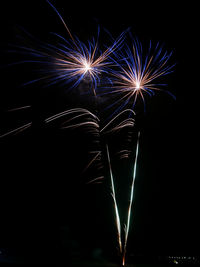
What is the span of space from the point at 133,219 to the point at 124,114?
30.1 feet

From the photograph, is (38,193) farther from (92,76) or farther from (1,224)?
(92,76)

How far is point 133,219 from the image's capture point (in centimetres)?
1408

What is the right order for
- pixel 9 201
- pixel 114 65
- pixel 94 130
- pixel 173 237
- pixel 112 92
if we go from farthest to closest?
pixel 173 237 → pixel 9 201 → pixel 94 130 → pixel 112 92 → pixel 114 65

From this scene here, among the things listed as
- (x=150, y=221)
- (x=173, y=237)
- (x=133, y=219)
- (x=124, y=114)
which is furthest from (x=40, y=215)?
(x=124, y=114)

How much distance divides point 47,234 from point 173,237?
26.9 ft

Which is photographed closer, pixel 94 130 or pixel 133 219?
pixel 94 130

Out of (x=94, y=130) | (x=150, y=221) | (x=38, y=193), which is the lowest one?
(x=150, y=221)

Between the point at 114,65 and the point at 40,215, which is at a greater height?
the point at 114,65

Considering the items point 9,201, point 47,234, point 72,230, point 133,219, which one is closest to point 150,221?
point 133,219

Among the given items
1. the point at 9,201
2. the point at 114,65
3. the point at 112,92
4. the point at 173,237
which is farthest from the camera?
the point at 173,237

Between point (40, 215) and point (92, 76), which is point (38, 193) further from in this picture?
point (92, 76)

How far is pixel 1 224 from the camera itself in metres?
12.7


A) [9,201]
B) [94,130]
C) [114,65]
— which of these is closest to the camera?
[114,65]

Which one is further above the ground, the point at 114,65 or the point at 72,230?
the point at 114,65
